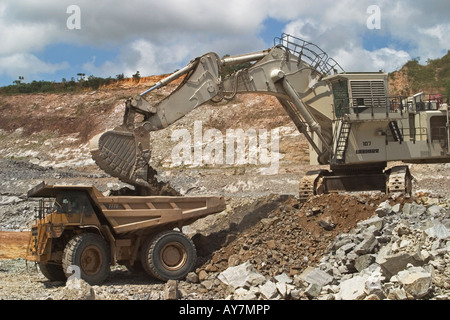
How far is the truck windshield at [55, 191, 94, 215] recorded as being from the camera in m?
10.3

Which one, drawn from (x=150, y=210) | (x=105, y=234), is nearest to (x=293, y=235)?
(x=150, y=210)

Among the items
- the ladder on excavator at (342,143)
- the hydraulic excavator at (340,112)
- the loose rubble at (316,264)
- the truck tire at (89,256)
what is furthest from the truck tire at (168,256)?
the ladder on excavator at (342,143)

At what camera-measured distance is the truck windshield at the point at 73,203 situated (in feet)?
33.8

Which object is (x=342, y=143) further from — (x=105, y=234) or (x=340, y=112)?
(x=105, y=234)

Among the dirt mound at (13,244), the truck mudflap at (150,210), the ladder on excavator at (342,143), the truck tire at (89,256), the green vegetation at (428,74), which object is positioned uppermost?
the green vegetation at (428,74)

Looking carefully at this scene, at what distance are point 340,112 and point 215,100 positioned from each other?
3.40 meters

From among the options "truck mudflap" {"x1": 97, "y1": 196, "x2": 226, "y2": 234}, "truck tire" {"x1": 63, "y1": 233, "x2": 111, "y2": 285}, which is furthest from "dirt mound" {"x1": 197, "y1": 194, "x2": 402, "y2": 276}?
"truck tire" {"x1": 63, "y1": 233, "x2": 111, "y2": 285}

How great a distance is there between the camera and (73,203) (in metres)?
10.4

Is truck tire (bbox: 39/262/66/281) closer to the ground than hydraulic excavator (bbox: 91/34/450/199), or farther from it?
closer to the ground

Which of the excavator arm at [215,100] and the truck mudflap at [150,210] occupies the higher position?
the excavator arm at [215,100]

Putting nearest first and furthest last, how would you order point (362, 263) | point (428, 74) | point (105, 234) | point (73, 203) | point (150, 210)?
point (362, 263) < point (73, 203) < point (105, 234) < point (150, 210) < point (428, 74)

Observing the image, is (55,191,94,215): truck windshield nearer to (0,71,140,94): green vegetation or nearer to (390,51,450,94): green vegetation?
(390,51,450,94): green vegetation

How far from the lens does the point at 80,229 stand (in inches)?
409

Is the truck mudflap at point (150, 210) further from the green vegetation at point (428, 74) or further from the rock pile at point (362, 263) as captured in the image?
the green vegetation at point (428, 74)
